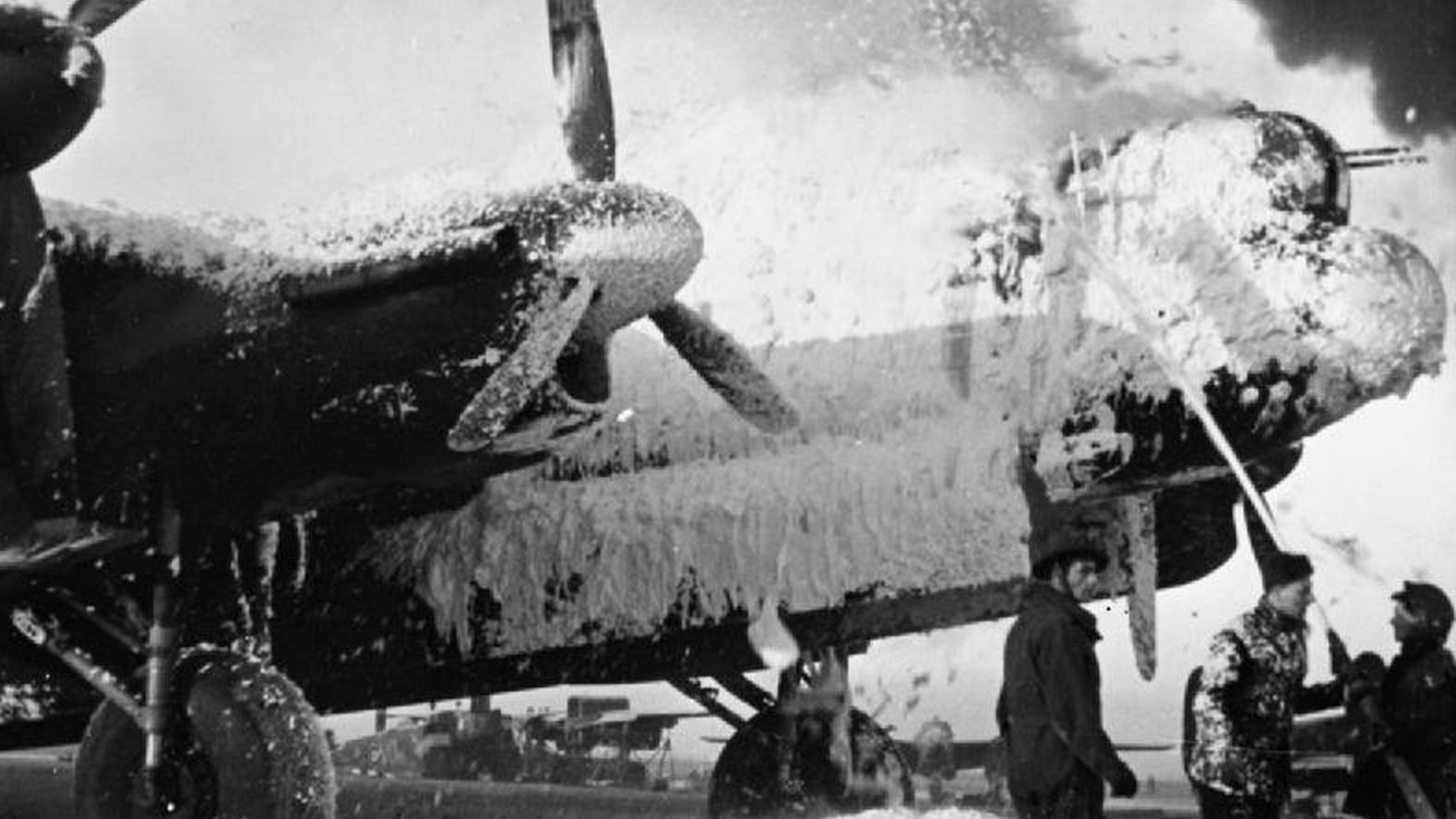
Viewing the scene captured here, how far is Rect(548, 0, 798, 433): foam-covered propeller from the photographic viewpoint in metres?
6.28

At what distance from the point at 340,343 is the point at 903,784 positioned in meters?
4.00

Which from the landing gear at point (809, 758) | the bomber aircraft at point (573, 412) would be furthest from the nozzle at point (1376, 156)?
the landing gear at point (809, 758)

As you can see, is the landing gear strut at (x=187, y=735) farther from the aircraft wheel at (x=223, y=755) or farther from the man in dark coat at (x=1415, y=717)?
the man in dark coat at (x=1415, y=717)

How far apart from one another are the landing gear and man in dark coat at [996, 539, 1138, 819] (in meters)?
3.22

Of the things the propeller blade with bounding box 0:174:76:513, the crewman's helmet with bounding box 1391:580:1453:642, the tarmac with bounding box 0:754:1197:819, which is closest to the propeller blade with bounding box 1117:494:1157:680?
the crewman's helmet with bounding box 1391:580:1453:642

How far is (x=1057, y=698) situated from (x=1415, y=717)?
261cm

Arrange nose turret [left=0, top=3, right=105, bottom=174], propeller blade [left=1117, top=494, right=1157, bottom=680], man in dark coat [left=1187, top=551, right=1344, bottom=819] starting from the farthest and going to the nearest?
1. propeller blade [left=1117, top=494, right=1157, bottom=680]
2. man in dark coat [left=1187, top=551, right=1344, bottom=819]
3. nose turret [left=0, top=3, right=105, bottom=174]

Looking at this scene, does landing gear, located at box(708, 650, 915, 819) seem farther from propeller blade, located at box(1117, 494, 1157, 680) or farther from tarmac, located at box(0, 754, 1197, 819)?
tarmac, located at box(0, 754, 1197, 819)

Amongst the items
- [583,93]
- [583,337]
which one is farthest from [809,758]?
[583,93]

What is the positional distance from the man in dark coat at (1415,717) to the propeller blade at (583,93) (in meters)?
3.68

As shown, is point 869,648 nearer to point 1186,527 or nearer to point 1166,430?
point 1186,527

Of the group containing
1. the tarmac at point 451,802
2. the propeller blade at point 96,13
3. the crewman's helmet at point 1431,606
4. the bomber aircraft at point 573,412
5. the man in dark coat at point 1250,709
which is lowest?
the tarmac at point 451,802

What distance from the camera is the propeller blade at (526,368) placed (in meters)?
5.76

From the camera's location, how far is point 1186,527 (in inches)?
286
